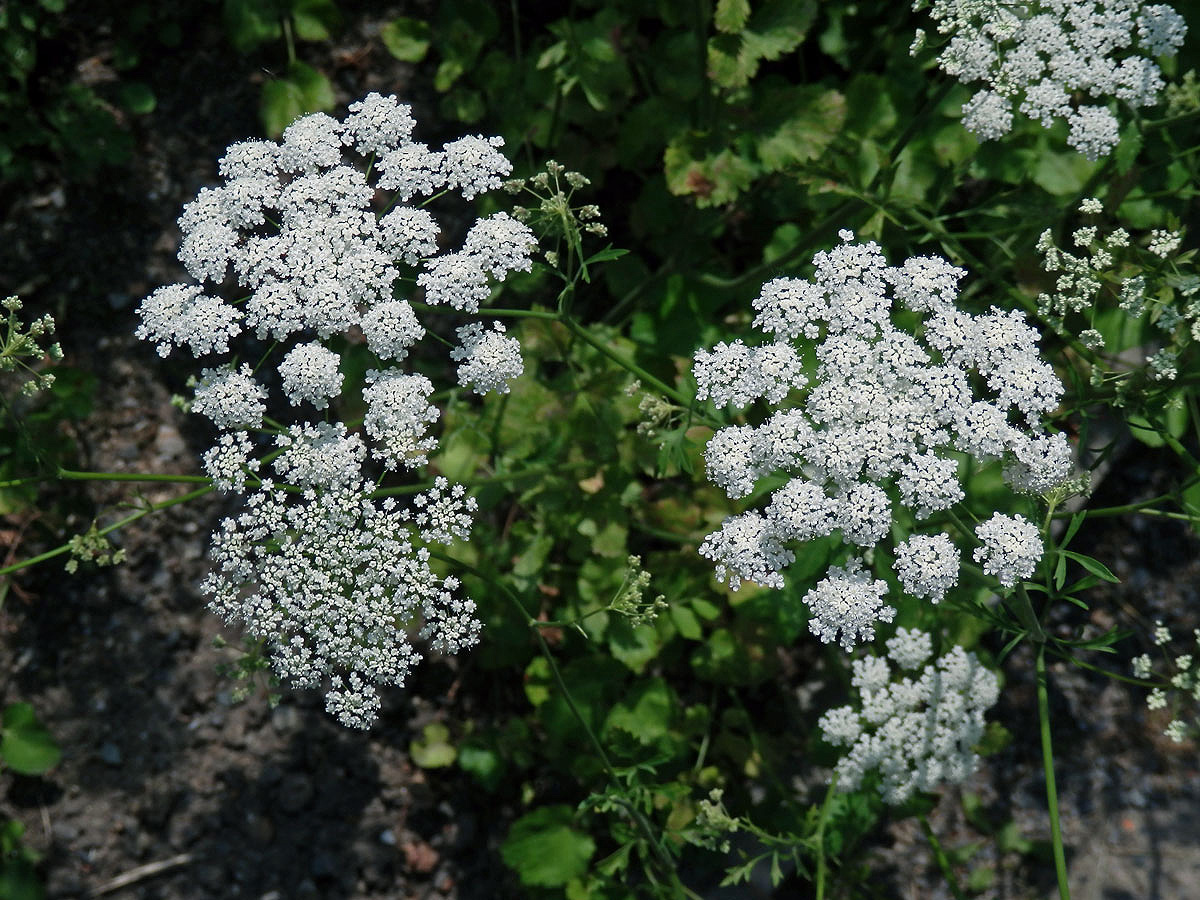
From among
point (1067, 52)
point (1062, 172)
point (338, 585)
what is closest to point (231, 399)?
point (338, 585)

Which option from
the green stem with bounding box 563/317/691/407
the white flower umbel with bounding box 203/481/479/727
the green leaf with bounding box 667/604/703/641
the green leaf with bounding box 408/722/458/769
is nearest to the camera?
the white flower umbel with bounding box 203/481/479/727

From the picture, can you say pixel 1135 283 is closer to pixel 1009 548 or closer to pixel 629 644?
pixel 1009 548

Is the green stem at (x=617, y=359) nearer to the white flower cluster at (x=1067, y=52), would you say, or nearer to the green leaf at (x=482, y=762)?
the white flower cluster at (x=1067, y=52)

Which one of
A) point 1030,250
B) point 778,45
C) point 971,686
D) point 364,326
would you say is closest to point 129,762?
point 364,326

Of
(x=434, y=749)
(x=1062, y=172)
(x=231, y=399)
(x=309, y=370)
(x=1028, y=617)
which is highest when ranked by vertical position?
(x=1062, y=172)

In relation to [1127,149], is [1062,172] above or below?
below

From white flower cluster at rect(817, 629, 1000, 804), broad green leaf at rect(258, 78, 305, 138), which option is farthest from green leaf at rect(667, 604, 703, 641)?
→ broad green leaf at rect(258, 78, 305, 138)

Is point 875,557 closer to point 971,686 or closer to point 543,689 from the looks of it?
point 971,686

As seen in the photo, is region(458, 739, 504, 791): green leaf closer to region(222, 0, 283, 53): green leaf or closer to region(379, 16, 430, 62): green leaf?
region(379, 16, 430, 62): green leaf
